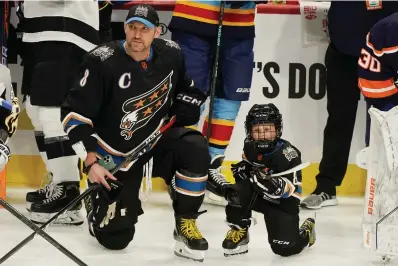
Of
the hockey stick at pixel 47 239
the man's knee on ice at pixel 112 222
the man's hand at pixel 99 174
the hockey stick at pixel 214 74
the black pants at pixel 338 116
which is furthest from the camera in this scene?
the black pants at pixel 338 116

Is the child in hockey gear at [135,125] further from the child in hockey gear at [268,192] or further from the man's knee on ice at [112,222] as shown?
the child in hockey gear at [268,192]

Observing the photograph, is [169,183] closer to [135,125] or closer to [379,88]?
[135,125]

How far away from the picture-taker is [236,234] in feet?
10.5

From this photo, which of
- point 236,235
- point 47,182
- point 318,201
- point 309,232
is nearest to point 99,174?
point 236,235

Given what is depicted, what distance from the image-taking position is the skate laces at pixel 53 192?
367 centimetres

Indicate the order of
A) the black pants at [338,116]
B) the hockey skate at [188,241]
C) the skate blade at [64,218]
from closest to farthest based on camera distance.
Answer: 1. the hockey skate at [188,241]
2. the skate blade at [64,218]
3. the black pants at [338,116]

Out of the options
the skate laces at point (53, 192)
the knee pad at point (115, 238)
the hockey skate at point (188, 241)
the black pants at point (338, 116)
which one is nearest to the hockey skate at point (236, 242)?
the hockey skate at point (188, 241)

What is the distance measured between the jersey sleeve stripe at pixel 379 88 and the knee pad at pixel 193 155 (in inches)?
24.2

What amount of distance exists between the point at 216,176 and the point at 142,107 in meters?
0.73

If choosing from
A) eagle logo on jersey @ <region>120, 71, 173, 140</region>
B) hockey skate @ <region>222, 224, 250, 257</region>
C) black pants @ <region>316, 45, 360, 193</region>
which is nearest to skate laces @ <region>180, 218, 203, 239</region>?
hockey skate @ <region>222, 224, 250, 257</region>

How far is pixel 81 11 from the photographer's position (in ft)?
12.1

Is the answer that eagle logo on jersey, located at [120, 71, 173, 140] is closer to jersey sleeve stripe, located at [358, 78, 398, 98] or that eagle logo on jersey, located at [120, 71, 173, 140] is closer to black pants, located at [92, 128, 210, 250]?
black pants, located at [92, 128, 210, 250]

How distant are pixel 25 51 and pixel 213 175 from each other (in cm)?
100

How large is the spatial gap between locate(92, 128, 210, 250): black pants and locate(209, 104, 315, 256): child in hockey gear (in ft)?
0.53
